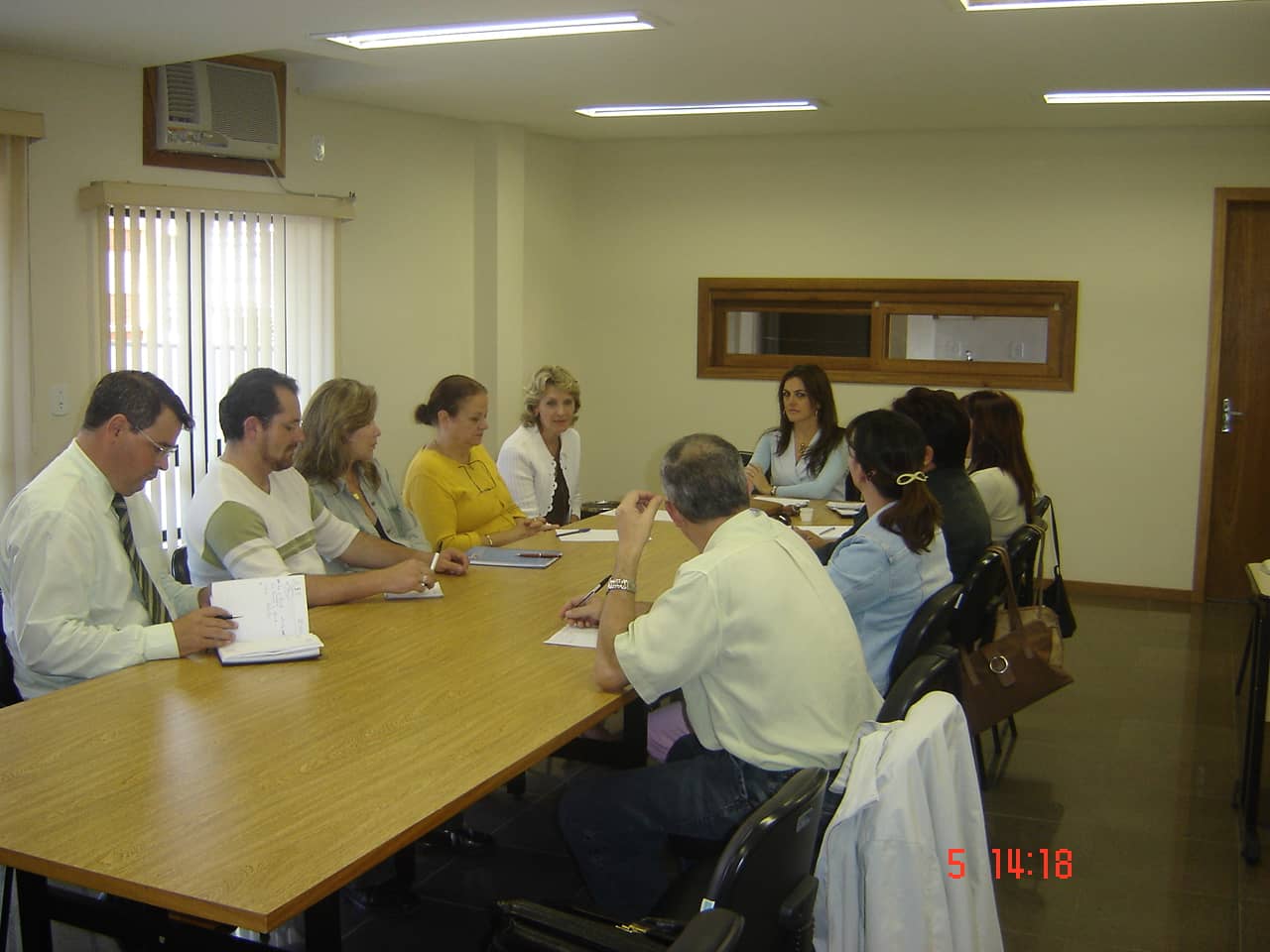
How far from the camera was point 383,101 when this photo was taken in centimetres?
648

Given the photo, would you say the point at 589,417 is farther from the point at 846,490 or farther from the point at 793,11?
the point at 793,11

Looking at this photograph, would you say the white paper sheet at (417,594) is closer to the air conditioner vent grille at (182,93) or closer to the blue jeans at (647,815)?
the blue jeans at (647,815)

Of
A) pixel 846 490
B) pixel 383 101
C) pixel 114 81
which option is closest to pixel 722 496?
pixel 846 490

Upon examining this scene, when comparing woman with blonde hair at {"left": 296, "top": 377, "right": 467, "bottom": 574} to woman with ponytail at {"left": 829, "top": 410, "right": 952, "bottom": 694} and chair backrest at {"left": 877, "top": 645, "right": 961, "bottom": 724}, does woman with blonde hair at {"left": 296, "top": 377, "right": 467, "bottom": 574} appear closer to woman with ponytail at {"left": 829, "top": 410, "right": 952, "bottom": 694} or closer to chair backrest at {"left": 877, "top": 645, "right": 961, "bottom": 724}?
woman with ponytail at {"left": 829, "top": 410, "right": 952, "bottom": 694}

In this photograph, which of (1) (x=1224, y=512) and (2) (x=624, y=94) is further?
(1) (x=1224, y=512)

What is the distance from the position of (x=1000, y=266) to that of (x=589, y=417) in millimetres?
2803

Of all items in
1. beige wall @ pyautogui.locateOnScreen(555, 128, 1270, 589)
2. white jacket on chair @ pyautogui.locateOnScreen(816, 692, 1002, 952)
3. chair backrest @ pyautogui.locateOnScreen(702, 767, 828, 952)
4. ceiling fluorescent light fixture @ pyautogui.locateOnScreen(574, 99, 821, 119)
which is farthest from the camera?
beige wall @ pyautogui.locateOnScreen(555, 128, 1270, 589)

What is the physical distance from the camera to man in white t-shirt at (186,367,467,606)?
3137 mm

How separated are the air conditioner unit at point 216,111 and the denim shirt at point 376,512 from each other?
232cm

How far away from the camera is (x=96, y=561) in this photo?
2.79m

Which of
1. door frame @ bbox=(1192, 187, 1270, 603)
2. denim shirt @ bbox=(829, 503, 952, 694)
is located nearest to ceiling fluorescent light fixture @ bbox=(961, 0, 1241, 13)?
denim shirt @ bbox=(829, 503, 952, 694)

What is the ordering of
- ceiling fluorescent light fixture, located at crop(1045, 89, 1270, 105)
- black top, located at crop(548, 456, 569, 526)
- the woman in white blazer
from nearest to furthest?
the woman in white blazer
black top, located at crop(548, 456, 569, 526)
ceiling fluorescent light fixture, located at crop(1045, 89, 1270, 105)

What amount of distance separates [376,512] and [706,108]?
353cm

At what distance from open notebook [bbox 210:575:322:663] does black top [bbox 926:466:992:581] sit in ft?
6.58
